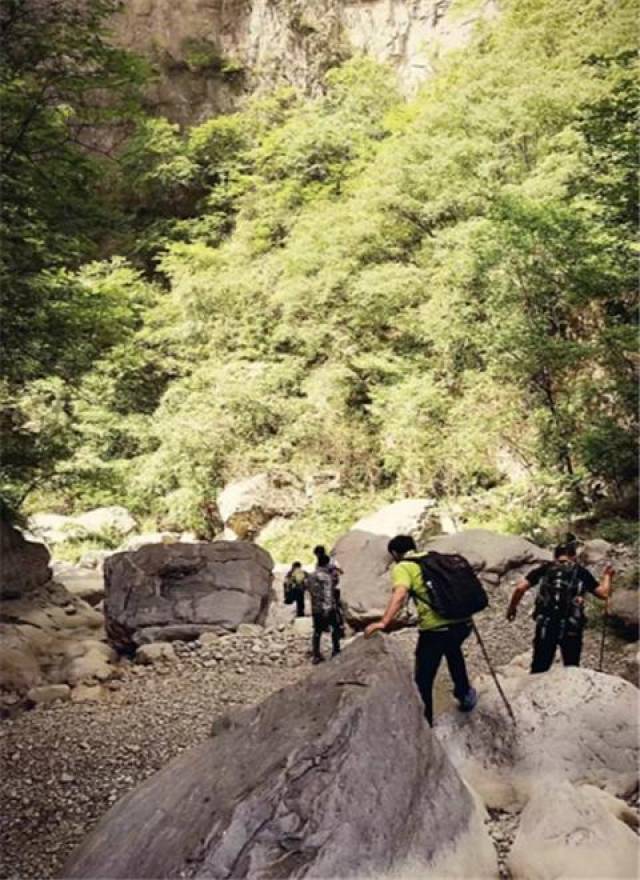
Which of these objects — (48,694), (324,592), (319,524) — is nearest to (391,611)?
(324,592)

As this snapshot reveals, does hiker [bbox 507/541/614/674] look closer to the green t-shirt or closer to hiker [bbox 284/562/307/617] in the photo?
the green t-shirt

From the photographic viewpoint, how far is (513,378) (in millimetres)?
13906

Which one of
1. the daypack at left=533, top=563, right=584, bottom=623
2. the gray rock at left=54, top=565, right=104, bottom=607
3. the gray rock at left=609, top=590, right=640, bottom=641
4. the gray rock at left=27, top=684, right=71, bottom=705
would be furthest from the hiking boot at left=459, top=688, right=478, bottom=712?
the gray rock at left=54, top=565, right=104, bottom=607

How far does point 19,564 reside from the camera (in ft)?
33.9

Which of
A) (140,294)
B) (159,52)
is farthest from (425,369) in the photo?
(159,52)

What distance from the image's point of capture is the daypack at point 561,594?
17.1 feet

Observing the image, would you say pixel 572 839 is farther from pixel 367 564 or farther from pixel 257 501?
pixel 257 501

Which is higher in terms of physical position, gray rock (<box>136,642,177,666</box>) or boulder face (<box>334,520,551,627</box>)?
boulder face (<box>334,520,551,627</box>)

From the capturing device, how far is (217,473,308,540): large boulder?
1761cm

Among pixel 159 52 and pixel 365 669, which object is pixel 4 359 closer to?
pixel 365 669

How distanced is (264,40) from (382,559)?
2767 cm

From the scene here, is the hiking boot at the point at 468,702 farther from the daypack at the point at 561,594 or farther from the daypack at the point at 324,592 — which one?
the daypack at the point at 324,592

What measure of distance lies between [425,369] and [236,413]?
17.1 feet

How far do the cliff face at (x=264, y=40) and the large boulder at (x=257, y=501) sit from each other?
1891 cm
